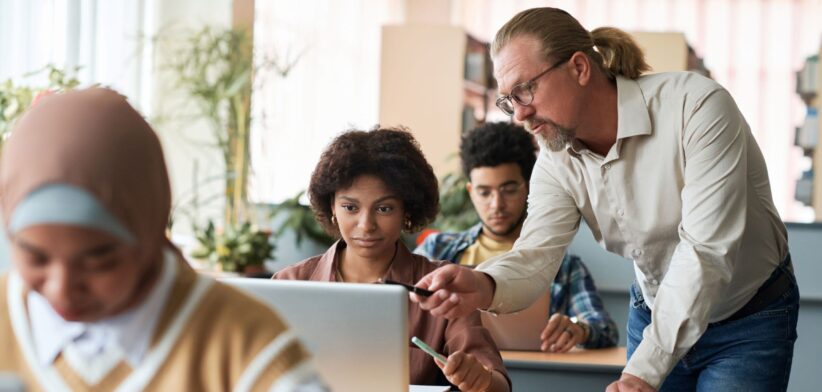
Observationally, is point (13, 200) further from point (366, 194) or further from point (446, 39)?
point (446, 39)

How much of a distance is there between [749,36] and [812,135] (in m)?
3.58

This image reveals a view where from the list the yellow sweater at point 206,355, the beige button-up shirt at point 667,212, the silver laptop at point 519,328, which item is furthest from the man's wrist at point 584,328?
the yellow sweater at point 206,355

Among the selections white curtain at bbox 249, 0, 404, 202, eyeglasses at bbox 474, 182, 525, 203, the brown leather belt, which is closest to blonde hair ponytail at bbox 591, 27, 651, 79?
the brown leather belt

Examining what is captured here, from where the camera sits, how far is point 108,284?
0.71 metres

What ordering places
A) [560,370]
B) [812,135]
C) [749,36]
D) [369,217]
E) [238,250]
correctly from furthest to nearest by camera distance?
[749,36] < [812,135] < [238,250] < [560,370] < [369,217]

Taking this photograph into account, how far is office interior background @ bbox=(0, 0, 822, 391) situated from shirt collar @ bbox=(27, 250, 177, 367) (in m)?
1.40

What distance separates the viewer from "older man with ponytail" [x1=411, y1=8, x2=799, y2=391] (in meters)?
1.74

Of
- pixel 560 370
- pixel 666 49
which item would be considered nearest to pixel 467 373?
pixel 560 370

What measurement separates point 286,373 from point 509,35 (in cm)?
127

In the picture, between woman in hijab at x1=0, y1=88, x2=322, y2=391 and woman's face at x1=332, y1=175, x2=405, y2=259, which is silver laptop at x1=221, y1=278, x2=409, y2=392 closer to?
woman in hijab at x1=0, y1=88, x2=322, y2=391

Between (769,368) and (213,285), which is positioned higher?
(213,285)

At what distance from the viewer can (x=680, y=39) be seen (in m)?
5.58

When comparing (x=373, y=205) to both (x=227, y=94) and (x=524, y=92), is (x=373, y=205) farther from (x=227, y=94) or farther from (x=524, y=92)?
(x=227, y=94)

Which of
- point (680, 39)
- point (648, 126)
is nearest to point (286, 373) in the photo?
point (648, 126)
